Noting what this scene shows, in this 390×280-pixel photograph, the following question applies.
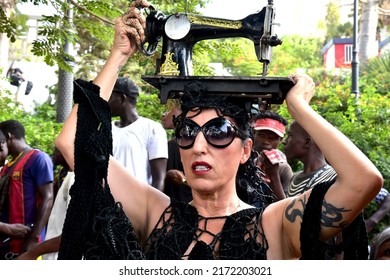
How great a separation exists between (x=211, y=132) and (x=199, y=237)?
1.47 ft

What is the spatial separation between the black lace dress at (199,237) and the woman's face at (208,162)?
0.14m

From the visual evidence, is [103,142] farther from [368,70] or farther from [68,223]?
[368,70]

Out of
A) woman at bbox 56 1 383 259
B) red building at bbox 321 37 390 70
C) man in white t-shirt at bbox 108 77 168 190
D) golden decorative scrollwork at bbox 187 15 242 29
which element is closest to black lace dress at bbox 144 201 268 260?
woman at bbox 56 1 383 259

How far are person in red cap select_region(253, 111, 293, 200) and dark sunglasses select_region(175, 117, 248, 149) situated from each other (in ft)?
9.63

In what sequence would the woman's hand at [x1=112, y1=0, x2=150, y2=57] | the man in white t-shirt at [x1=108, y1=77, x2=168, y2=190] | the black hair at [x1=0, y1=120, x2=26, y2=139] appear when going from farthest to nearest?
the black hair at [x1=0, y1=120, x2=26, y2=139], the man in white t-shirt at [x1=108, y1=77, x2=168, y2=190], the woman's hand at [x1=112, y1=0, x2=150, y2=57]

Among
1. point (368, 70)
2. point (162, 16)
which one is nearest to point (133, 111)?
point (162, 16)

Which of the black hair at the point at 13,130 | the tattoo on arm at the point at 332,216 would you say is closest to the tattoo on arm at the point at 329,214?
the tattoo on arm at the point at 332,216

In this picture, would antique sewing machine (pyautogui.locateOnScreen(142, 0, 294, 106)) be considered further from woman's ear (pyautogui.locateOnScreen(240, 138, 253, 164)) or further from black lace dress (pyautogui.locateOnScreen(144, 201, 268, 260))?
black lace dress (pyautogui.locateOnScreen(144, 201, 268, 260))

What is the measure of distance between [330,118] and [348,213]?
8.67 m

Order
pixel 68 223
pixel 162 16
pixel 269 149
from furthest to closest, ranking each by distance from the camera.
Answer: pixel 269 149 < pixel 162 16 < pixel 68 223

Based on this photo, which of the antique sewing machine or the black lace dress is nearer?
the black lace dress

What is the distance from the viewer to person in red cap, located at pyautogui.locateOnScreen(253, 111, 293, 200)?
655 centimetres

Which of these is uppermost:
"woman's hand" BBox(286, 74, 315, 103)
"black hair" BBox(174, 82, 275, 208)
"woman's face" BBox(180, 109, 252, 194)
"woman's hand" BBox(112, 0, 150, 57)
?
"woman's hand" BBox(112, 0, 150, 57)

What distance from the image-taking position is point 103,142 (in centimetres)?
359
